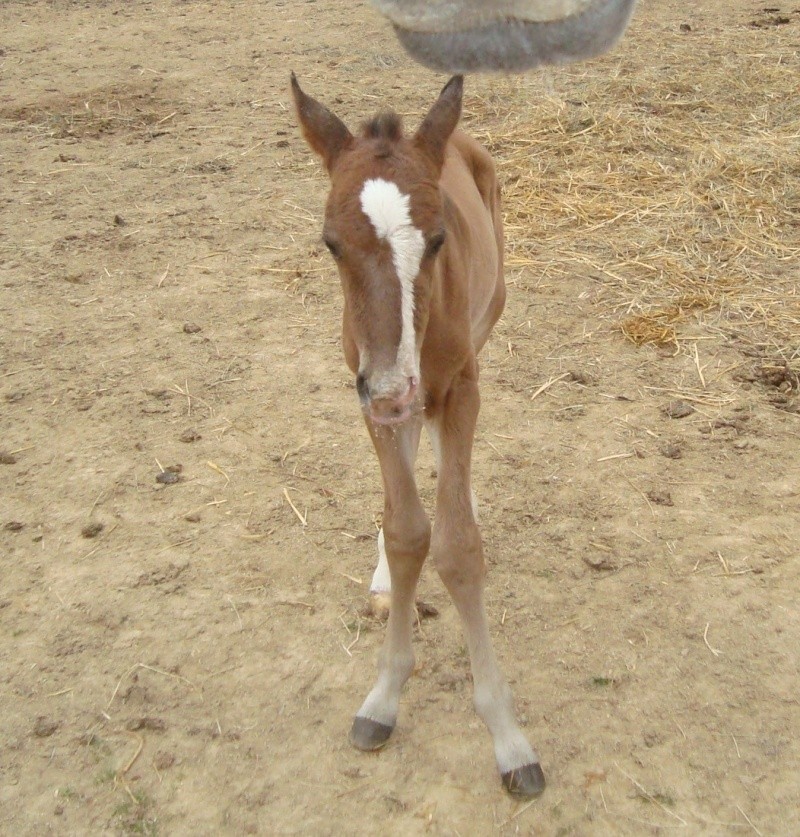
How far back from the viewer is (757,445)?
162 inches

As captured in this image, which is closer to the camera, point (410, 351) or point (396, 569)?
point (410, 351)

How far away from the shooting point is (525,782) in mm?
2727

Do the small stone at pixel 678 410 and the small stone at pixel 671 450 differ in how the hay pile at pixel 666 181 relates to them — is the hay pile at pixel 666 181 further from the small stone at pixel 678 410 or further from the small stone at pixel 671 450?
the small stone at pixel 671 450

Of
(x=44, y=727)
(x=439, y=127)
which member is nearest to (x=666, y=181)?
(x=439, y=127)

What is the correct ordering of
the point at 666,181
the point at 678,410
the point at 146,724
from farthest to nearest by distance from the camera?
the point at 666,181 → the point at 678,410 → the point at 146,724

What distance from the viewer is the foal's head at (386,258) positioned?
2426 mm

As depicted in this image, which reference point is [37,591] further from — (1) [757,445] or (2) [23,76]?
(2) [23,76]

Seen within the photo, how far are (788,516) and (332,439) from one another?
183 cm

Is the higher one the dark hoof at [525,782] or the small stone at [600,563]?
the dark hoof at [525,782]

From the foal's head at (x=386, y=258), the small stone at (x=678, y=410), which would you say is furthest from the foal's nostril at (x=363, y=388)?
the small stone at (x=678, y=410)

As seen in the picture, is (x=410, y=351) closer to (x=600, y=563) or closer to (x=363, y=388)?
(x=363, y=388)

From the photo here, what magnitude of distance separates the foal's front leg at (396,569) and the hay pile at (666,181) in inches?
90.2

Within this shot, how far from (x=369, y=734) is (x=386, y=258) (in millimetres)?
1377

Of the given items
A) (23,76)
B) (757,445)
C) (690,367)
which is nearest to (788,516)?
(757,445)
